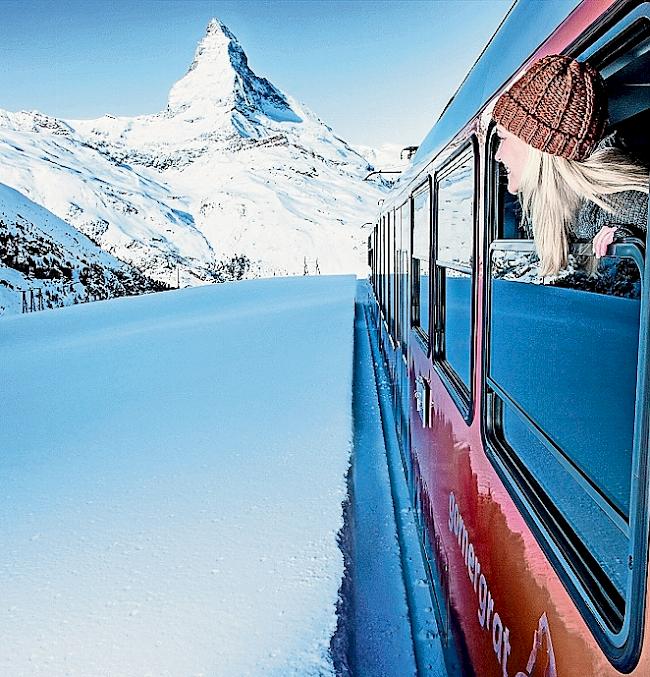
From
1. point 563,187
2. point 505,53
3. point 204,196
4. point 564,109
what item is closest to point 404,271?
point 505,53

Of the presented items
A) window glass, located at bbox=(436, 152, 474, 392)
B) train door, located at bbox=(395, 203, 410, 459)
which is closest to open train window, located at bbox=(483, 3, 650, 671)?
window glass, located at bbox=(436, 152, 474, 392)

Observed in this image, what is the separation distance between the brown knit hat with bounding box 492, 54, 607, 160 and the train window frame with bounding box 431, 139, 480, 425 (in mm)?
761

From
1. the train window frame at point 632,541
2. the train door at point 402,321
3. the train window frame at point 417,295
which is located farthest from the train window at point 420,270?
the train window frame at point 632,541

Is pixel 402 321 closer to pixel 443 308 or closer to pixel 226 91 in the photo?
pixel 443 308

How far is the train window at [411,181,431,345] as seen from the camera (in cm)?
338

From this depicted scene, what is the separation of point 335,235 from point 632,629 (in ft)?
175

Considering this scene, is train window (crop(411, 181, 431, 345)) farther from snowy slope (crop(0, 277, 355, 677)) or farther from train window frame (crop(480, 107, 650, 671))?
train window frame (crop(480, 107, 650, 671))

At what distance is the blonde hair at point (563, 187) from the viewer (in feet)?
3.49

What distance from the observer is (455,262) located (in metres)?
2.32

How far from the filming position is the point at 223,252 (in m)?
51.5

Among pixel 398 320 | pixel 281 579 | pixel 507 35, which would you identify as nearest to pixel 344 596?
pixel 281 579

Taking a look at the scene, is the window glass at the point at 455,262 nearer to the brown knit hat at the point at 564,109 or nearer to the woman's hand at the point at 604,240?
the brown knit hat at the point at 564,109

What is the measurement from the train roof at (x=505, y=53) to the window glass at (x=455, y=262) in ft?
0.56

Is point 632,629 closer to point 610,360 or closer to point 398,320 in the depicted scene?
point 610,360
